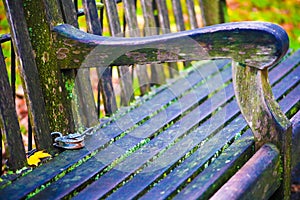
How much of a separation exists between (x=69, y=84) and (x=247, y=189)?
0.86 metres

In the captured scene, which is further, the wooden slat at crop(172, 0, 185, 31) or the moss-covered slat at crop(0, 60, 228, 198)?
the wooden slat at crop(172, 0, 185, 31)

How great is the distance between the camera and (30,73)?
6.53 feet

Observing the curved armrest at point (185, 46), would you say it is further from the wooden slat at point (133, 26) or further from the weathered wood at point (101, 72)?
the wooden slat at point (133, 26)

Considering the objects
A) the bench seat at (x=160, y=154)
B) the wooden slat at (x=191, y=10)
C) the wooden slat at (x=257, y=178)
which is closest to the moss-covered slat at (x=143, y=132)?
the bench seat at (x=160, y=154)

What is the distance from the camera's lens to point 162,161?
189 centimetres

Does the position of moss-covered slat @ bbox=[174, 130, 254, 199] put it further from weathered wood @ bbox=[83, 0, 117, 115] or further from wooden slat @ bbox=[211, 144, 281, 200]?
weathered wood @ bbox=[83, 0, 117, 115]

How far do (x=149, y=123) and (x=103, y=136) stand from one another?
0.23 meters

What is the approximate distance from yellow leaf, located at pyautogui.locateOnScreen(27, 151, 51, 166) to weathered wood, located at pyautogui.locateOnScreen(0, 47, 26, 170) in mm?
42

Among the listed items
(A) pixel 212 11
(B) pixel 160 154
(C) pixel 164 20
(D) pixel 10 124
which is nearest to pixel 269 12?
(A) pixel 212 11

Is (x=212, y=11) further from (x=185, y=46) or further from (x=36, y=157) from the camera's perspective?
(x=36, y=157)

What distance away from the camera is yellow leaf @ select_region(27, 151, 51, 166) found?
1.94 metres

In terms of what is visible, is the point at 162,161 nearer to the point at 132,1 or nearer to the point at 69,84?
the point at 69,84

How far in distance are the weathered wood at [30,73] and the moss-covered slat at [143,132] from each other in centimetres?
22

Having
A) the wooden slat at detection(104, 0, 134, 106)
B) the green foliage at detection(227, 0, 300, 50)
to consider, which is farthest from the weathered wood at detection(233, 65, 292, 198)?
the green foliage at detection(227, 0, 300, 50)
